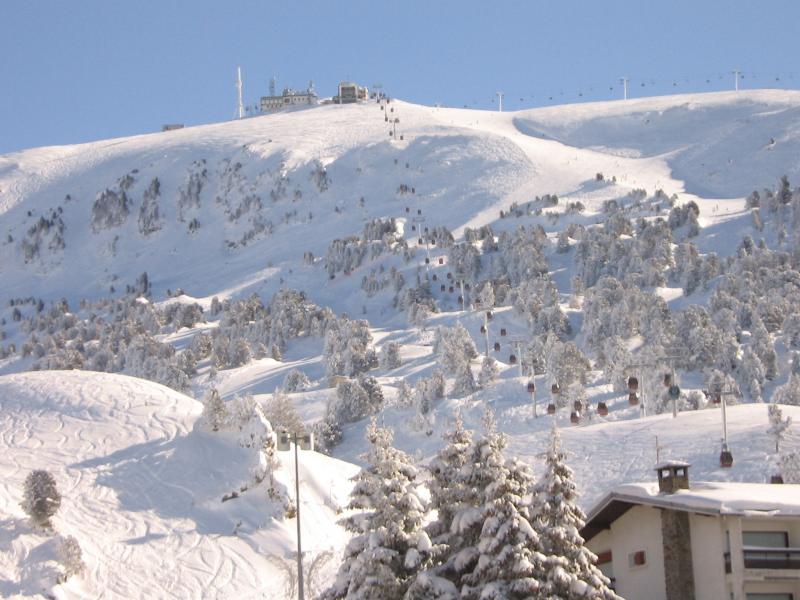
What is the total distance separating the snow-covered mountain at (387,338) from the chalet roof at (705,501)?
62.2 ft

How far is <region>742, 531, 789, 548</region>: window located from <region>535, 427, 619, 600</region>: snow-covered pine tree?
11.2ft

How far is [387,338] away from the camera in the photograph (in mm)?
119938

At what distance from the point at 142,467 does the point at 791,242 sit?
90.7 m

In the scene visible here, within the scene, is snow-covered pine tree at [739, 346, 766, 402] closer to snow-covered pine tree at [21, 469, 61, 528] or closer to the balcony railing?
snow-covered pine tree at [21, 469, 61, 528]

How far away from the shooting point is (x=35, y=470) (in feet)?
175

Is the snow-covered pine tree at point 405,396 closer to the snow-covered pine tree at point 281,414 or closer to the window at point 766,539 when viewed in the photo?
the snow-covered pine tree at point 281,414

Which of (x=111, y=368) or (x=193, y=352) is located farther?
(x=111, y=368)

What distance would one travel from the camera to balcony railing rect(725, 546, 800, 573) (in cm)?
2725

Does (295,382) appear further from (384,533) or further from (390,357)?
(384,533)

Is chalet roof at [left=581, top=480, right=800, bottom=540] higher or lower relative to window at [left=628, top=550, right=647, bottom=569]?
higher

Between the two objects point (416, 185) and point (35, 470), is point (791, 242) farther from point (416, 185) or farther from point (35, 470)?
point (35, 470)

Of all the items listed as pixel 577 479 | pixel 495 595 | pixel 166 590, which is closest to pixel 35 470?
pixel 166 590

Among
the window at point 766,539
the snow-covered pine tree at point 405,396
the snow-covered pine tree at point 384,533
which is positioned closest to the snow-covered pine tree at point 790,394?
the snow-covered pine tree at point 405,396

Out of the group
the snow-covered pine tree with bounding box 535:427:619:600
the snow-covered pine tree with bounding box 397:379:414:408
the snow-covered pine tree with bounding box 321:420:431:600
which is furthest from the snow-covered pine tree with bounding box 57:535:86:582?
the snow-covered pine tree with bounding box 397:379:414:408
